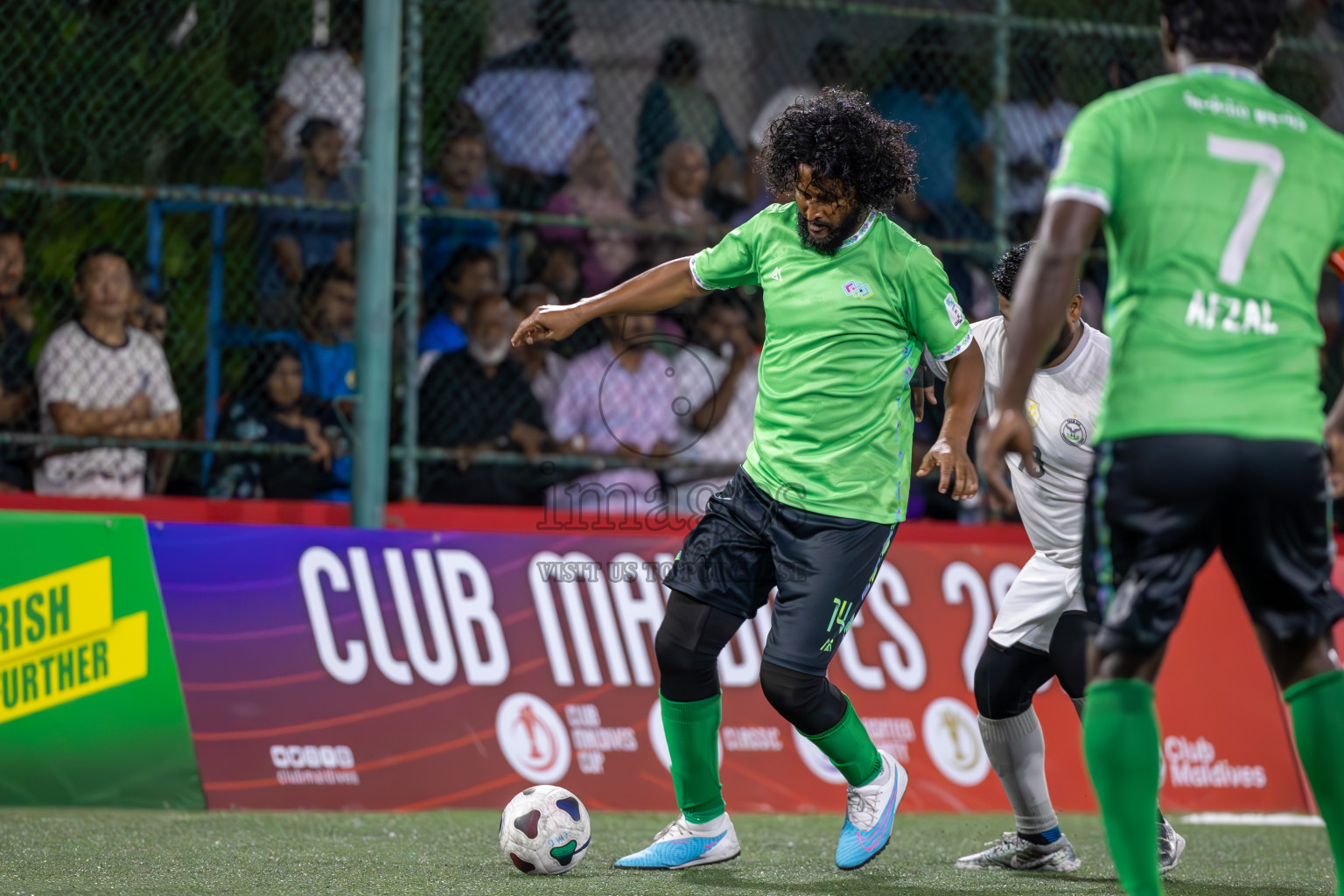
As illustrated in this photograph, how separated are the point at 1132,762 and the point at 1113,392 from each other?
760 mm

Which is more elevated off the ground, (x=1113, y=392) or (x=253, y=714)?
(x=1113, y=392)

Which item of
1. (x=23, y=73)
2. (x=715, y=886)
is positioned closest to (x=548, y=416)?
(x=23, y=73)

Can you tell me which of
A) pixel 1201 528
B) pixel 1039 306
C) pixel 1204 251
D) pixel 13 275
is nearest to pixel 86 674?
pixel 13 275

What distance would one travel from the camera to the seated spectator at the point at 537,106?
811 centimetres

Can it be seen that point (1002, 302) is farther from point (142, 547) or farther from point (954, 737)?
point (142, 547)

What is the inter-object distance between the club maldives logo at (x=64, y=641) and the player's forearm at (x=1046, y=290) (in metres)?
4.24

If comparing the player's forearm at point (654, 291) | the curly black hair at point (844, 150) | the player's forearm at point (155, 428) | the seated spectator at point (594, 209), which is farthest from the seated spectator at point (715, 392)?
the curly black hair at point (844, 150)

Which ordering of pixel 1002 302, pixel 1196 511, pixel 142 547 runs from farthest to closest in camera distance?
pixel 142 547 → pixel 1002 302 → pixel 1196 511

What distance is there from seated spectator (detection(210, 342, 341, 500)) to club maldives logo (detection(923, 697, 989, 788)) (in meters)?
2.96

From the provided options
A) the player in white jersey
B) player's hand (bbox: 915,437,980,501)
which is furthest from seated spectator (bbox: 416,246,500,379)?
player's hand (bbox: 915,437,980,501)

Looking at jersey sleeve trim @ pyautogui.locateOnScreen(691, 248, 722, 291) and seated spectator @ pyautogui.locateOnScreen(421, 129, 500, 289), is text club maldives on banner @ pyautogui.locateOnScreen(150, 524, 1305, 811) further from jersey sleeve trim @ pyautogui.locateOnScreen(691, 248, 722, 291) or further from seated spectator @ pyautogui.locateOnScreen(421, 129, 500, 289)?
jersey sleeve trim @ pyautogui.locateOnScreen(691, 248, 722, 291)

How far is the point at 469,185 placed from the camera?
8164 mm

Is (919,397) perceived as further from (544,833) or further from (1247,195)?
(1247,195)

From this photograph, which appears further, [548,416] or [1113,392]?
[548,416]
